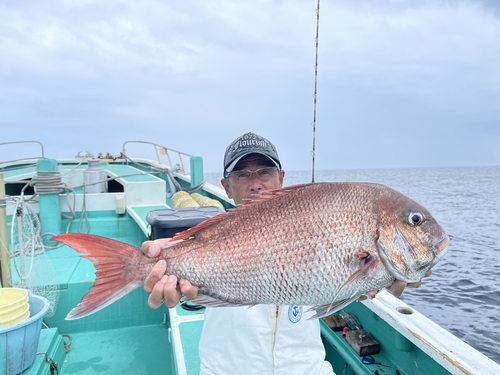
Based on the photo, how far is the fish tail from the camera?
4.97 feet

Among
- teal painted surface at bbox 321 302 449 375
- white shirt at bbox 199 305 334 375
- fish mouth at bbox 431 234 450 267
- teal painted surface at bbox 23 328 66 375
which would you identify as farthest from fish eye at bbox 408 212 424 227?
teal painted surface at bbox 23 328 66 375

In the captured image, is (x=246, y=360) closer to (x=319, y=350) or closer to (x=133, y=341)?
(x=319, y=350)

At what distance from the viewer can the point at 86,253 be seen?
1556mm

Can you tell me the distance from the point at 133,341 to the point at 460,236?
1368 cm

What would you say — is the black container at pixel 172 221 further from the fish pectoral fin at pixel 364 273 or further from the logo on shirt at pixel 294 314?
the fish pectoral fin at pixel 364 273

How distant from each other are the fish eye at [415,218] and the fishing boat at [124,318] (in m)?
0.97

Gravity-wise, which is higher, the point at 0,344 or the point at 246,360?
the point at 246,360

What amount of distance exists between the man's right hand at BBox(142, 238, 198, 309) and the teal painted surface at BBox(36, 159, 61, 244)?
5.00 m

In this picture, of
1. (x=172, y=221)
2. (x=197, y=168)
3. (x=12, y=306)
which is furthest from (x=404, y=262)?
(x=197, y=168)

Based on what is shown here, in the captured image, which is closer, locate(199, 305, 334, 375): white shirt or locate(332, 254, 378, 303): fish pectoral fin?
locate(332, 254, 378, 303): fish pectoral fin

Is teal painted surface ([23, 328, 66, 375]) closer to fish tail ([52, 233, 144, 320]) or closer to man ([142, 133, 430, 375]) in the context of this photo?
man ([142, 133, 430, 375])

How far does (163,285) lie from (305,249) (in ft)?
2.07

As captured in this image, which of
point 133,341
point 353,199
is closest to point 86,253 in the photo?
point 353,199

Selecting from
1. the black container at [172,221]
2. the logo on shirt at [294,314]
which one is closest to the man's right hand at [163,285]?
the logo on shirt at [294,314]
